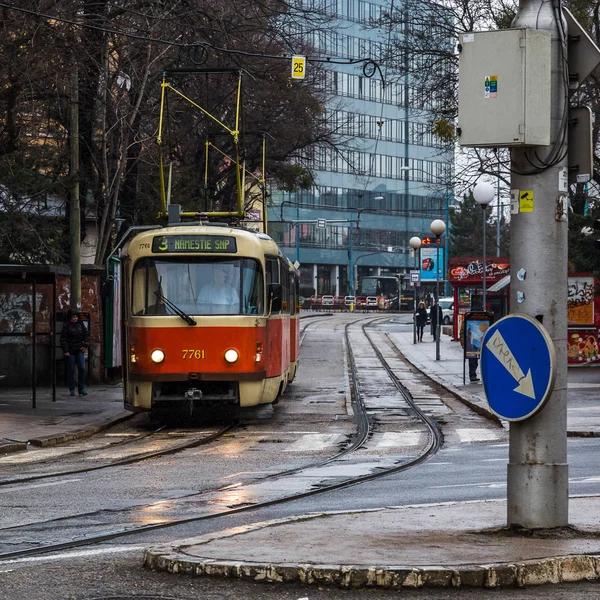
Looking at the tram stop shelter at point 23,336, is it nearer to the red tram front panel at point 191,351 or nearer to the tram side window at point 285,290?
the tram side window at point 285,290

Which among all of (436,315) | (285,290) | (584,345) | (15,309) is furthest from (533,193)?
(436,315)

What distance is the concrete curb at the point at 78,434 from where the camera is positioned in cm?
1800

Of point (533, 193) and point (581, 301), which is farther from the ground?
point (533, 193)

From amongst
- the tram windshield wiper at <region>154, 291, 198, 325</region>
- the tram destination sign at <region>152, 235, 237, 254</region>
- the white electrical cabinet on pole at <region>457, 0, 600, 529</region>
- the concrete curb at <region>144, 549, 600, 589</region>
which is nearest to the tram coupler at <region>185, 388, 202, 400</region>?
the tram windshield wiper at <region>154, 291, 198, 325</region>

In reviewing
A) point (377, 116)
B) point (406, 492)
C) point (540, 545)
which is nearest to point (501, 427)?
point (406, 492)

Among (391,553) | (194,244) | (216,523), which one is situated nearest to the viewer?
(391,553)

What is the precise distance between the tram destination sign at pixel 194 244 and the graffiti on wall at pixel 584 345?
18.0 m

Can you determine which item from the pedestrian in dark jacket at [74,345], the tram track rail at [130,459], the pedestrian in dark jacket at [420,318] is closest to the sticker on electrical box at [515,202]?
the tram track rail at [130,459]

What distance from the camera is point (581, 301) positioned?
35.8 m

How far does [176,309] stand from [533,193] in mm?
11957

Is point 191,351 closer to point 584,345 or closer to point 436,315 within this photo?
point 584,345

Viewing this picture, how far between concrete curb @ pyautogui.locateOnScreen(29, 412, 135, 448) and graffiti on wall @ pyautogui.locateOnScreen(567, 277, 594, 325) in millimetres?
16944

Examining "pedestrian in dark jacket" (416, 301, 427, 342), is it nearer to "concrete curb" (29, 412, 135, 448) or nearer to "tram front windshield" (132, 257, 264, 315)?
"concrete curb" (29, 412, 135, 448)

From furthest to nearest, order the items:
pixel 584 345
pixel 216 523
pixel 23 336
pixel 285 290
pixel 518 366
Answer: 1. pixel 584 345
2. pixel 23 336
3. pixel 285 290
4. pixel 216 523
5. pixel 518 366
